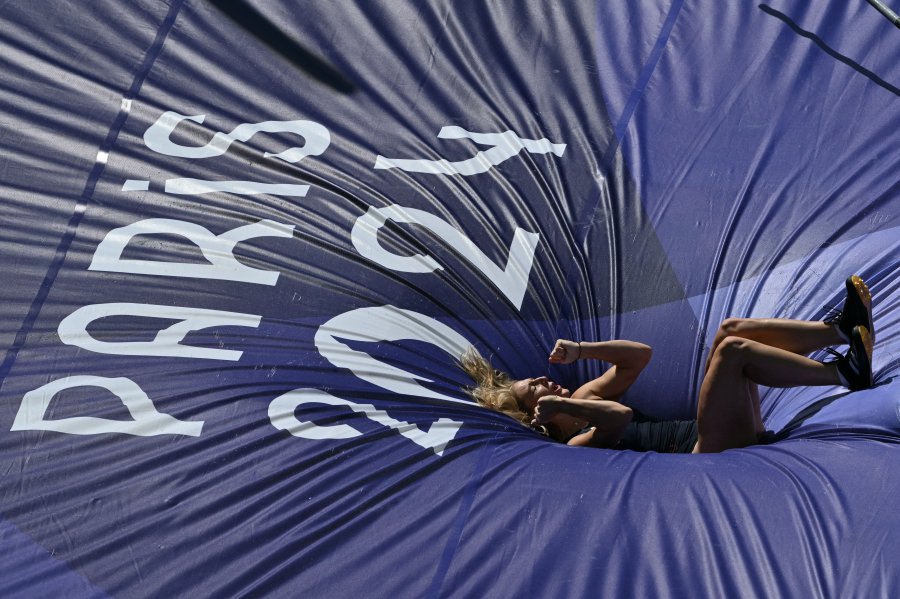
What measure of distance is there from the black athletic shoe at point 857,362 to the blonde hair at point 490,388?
2.27ft

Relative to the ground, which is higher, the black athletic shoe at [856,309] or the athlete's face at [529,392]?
the black athletic shoe at [856,309]

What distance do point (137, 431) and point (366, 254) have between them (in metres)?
0.74

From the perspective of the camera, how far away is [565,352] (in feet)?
8.33

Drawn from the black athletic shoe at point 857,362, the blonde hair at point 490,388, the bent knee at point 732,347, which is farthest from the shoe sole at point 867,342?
the blonde hair at point 490,388

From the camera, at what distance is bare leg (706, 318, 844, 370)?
2.36 meters

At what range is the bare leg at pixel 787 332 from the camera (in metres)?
2.36

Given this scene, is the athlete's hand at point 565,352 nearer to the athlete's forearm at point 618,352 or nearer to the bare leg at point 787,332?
the athlete's forearm at point 618,352

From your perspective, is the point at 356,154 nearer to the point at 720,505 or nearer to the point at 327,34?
the point at 327,34

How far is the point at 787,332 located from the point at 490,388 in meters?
0.67

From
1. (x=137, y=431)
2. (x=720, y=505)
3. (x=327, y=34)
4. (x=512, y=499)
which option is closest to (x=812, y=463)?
(x=720, y=505)

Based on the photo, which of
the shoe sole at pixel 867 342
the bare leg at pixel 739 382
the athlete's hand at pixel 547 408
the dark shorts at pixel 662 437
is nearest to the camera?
the shoe sole at pixel 867 342

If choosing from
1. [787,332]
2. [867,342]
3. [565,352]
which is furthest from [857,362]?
[565,352]

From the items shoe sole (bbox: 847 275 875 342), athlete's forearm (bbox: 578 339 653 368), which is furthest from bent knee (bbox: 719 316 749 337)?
shoe sole (bbox: 847 275 875 342)

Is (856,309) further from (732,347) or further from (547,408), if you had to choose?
(547,408)
